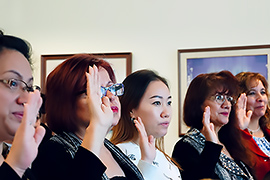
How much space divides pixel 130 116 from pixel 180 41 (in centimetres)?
188

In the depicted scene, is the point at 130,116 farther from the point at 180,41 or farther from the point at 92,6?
the point at 92,6

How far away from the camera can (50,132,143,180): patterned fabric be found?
5.05ft

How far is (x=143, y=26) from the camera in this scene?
4.11m

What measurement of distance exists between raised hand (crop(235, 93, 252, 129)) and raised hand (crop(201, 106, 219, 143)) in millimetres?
423

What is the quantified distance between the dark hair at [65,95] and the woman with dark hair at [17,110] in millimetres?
243

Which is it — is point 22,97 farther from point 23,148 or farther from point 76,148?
point 76,148

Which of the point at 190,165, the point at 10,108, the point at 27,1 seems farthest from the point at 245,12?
the point at 10,108

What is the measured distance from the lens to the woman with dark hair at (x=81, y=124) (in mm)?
1391

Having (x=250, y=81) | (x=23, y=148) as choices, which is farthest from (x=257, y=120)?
(x=23, y=148)

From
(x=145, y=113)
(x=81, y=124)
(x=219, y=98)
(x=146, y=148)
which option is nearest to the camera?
(x=81, y=124)

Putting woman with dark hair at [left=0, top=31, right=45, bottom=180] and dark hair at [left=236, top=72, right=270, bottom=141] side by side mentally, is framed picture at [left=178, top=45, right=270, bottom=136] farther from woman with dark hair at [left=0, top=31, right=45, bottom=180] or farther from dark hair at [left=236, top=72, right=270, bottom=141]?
woman with dark hair at [left=0, top=31, right=45, bottom=180]

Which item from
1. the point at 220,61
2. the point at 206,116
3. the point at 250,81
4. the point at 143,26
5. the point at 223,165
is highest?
the point at 143,26

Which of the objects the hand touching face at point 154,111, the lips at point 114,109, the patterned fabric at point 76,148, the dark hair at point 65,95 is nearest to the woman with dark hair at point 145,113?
the hand touching face at point 154,111

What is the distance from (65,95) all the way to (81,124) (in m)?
0.14
